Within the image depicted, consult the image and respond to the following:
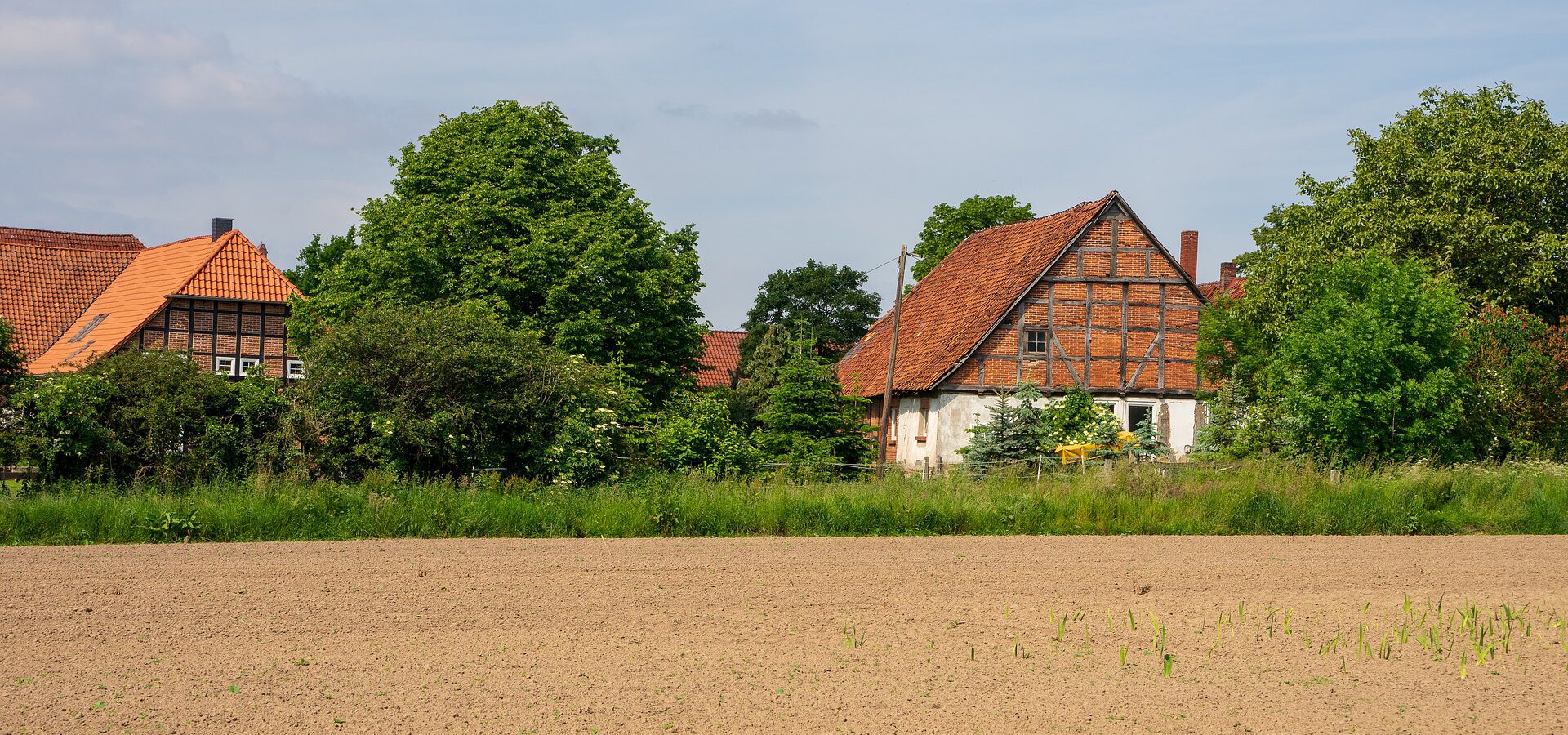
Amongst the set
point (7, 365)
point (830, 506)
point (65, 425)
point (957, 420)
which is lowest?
point (830, 506)

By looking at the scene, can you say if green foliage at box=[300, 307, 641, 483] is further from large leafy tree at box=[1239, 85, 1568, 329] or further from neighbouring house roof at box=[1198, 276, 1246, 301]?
neighbouring house roof at box=[1198, 276, 1246, 301]

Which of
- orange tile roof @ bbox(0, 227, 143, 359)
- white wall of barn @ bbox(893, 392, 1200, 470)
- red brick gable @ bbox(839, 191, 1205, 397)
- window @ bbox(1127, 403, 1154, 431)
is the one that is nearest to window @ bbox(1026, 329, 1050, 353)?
red brick gable @ bbox(839, 191, 1205, 397)

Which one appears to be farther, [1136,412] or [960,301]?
[960,301]

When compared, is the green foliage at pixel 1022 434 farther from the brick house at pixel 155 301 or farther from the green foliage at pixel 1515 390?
the brick house at pixel 155 301

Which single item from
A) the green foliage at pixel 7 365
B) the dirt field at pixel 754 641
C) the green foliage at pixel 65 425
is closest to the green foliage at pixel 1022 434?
the dirt field at pixel 754 641

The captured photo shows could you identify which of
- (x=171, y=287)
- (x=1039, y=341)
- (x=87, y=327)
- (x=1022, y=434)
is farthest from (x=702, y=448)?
(x=87, y=327)

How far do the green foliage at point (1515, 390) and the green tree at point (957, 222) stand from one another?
2361cm

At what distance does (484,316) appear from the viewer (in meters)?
24.8

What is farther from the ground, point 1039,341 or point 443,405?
point 1039,341

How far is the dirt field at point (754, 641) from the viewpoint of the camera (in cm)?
923

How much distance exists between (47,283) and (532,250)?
92.0ft

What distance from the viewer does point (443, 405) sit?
22.2 m

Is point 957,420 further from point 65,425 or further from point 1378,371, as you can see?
point 65,425

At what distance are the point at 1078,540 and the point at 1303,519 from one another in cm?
413
